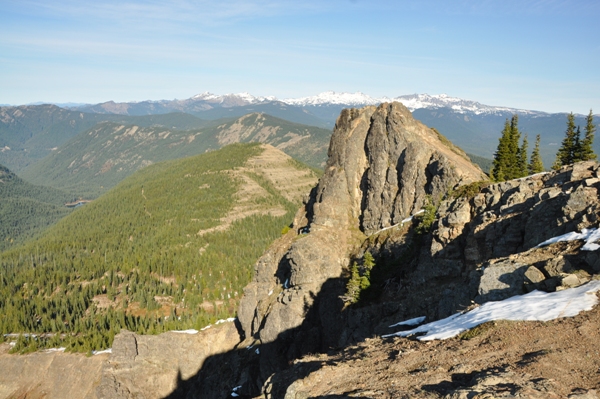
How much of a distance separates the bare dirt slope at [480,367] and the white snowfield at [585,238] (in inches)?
Result: 233

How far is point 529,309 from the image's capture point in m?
22.2

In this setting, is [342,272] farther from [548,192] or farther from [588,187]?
[588,187]

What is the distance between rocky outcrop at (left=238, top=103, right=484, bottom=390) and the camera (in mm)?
52219

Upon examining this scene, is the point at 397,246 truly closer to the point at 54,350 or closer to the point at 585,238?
A: the point at 585,238

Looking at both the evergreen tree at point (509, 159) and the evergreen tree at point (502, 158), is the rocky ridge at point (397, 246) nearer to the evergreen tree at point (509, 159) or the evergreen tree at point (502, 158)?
the evergreen tree at point (502, 158)

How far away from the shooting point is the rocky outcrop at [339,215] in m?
52.2

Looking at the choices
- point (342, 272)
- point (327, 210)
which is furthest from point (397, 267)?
point (327, 210)

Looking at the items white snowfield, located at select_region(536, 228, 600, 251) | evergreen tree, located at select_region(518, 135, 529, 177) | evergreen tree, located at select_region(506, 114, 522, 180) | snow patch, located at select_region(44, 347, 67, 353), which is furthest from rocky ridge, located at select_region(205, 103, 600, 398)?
snow patch, located at select_region(44, 347, 67, 353)

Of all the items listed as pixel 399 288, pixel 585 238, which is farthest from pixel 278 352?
pixel 585 238

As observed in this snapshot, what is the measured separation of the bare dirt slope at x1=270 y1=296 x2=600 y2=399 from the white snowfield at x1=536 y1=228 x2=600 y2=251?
5911 millimetres

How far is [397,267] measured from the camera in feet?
152

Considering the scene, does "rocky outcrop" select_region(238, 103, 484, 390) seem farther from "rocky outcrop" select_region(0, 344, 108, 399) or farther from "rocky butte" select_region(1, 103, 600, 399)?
"rocky outcrop" select_region(0, 344, 108, 399)

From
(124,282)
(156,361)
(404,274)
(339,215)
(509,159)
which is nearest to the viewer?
(404,274)

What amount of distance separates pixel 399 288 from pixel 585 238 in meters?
20.2
